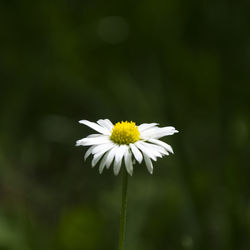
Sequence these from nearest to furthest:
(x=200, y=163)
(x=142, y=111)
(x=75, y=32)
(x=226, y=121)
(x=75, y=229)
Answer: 1. (x=75, y=229)
2. (x=226, y=121)
3. (x=200, y=163)
4. (x=142, y=111)
5. (x=75, y=32)

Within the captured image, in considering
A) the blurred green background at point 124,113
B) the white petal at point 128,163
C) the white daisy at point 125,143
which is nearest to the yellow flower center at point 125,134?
the white daisy at point 125,143

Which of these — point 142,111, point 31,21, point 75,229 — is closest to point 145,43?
point 142,111

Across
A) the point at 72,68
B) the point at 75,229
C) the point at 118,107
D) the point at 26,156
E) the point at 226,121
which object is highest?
the point at 72,68

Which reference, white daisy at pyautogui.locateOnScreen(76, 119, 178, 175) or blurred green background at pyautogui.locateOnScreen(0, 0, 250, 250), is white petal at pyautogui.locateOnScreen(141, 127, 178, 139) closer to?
white daisy at pyautogui.locateOnScreen(76, 119, 178, 175)

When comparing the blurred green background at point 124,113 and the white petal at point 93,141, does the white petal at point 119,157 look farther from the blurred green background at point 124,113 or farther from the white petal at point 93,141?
the blurred green background at point 124,113

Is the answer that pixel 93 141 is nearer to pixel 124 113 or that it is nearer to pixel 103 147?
pixel 103 147

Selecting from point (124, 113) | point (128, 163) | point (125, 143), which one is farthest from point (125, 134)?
point (124, 113)

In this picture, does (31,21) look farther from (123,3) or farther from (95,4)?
(123,3)

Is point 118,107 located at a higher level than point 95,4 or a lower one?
lower
